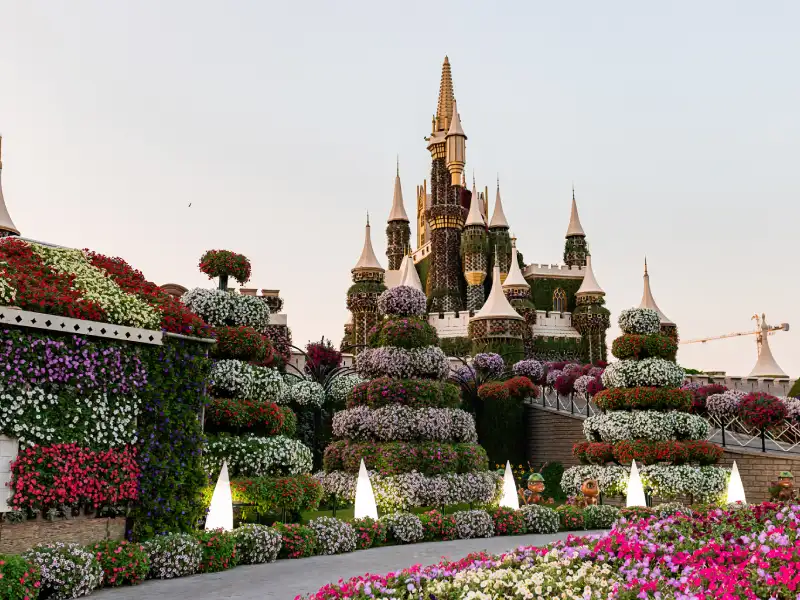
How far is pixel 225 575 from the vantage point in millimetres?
10766

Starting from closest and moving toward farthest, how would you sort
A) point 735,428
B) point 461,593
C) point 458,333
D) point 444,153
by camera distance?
point 461,593, point 735,428, point 458,333, point 444,153

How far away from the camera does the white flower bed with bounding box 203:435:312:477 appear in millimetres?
13812

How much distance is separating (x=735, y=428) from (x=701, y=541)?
2467 cm

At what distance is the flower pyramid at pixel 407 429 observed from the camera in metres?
16.7

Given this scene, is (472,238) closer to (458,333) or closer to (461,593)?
(458,333)

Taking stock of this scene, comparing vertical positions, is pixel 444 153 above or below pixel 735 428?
above

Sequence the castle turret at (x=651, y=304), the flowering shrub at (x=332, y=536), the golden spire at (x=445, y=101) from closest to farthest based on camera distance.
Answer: the flowering shrub at (x=332, y=536), the castle turret at (x=651, y=304), the golden spire at (x=445, y=101)

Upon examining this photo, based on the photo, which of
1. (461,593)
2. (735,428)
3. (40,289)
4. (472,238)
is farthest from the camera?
(472,238)

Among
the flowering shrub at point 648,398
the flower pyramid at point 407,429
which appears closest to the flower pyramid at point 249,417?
the flower pyramid at point 407,429

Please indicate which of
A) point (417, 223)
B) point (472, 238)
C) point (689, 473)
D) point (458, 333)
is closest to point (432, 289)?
point (472, 238)

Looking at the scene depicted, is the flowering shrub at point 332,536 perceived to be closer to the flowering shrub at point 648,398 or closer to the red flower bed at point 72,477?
the red flower bed at point 72,477

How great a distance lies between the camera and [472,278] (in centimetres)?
6178

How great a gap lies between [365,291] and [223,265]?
4211 cm

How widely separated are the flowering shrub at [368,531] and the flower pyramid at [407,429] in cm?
196
